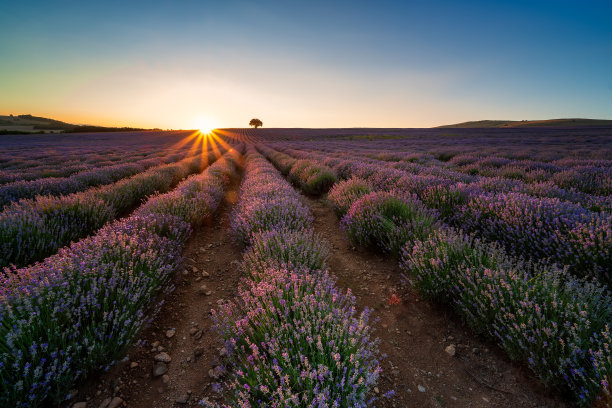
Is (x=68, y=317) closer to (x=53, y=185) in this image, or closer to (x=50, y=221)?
(x=50, y=221)

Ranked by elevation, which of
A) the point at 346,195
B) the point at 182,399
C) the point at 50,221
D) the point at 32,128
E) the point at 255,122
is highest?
the point at 255,122

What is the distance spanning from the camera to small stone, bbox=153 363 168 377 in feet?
6.77

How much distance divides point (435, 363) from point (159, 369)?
2.17 metres

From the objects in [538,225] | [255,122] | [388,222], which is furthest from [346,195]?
[255,122]

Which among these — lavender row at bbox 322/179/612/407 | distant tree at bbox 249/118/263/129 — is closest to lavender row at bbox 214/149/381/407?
lavender row at bbox 322/179/612/407

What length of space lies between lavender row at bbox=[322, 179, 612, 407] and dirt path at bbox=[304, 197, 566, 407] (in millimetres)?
139

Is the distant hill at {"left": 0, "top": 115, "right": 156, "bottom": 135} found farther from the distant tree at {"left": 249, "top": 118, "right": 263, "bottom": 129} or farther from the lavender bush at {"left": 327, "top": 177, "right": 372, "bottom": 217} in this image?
the lavender bush at {"left": 327, "top": 177, "right": 372, "bottom": 217}

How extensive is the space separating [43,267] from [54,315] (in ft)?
2.31

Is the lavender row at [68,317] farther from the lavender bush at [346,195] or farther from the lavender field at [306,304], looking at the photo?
the lavender bush at [346,195]

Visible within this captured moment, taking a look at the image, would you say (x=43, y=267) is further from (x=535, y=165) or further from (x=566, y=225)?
(x=535, y=165)

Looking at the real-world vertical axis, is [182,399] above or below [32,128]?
below

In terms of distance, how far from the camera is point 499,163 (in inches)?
382

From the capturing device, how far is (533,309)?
191 centimetres

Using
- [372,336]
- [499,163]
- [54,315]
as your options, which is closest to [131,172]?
[54,315]
